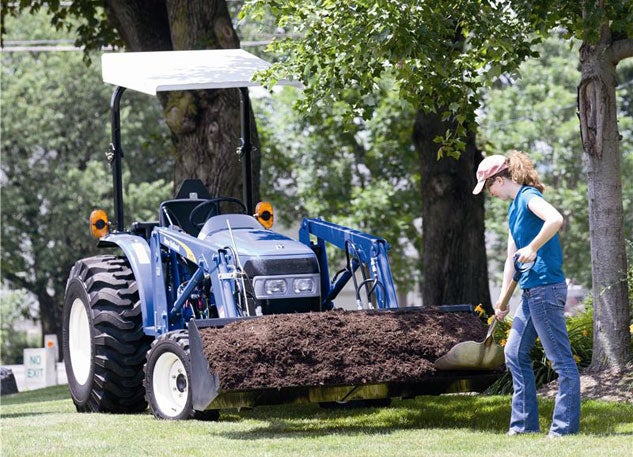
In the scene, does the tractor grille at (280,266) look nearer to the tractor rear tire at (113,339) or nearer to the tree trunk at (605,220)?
the tractor rear tire at (113,339)

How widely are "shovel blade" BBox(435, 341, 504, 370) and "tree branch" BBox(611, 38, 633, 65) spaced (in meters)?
3.30

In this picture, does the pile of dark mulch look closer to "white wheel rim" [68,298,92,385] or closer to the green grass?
the green grass

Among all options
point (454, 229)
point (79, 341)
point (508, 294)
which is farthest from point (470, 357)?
point (454, 229)

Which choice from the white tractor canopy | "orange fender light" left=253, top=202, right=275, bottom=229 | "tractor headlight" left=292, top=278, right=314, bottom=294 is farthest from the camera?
"orange fender light" left=253, top=202, right=275, bottom=229

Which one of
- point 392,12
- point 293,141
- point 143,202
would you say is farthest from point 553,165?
point 392,12

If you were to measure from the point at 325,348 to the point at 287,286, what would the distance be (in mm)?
1316

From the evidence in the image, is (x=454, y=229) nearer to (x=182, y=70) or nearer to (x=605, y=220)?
(x=605, y=220)

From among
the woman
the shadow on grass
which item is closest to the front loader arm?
the shadow on grass

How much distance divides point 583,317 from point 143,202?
30.3 meters

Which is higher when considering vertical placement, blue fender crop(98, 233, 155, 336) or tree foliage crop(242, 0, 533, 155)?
tree foliage crop(242, 0, 533, 155)

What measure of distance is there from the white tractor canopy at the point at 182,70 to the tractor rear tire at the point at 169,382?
211 centimetres

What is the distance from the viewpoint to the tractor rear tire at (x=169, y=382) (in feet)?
30.0

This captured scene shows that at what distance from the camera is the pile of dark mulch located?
8148mm

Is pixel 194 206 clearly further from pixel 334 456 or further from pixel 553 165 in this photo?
Result: pixel 553 165
